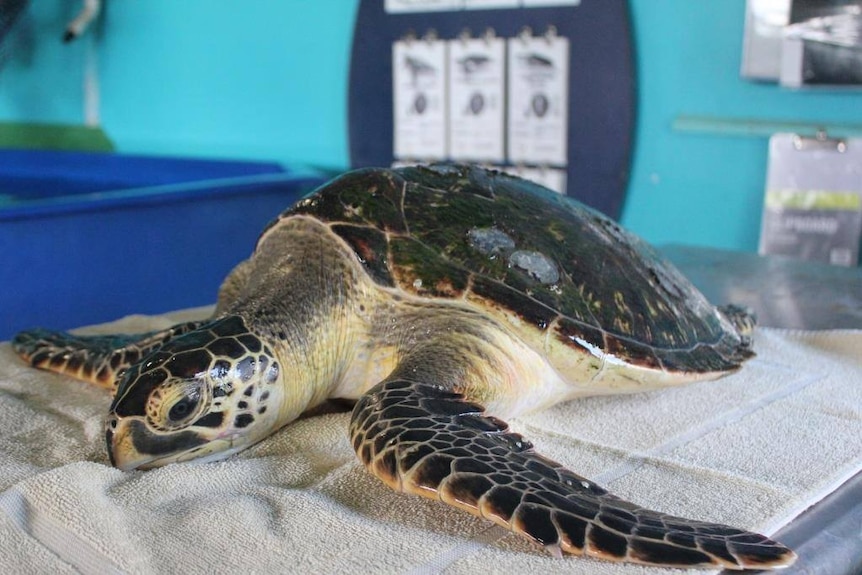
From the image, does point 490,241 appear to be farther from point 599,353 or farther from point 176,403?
point 176,403

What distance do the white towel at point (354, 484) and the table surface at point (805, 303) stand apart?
0.02m

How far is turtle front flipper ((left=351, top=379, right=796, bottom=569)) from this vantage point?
63cm

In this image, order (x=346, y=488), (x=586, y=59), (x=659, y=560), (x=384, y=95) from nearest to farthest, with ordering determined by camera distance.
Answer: (x=659, y=560), (x=346, y=488), (x=586, y=59), (x=384, y=95)

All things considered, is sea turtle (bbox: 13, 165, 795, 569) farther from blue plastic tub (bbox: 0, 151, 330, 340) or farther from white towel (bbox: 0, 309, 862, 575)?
blue plastic tub (bbox: 0, 151, 330, 340)

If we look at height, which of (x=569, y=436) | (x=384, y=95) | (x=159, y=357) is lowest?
(x=569, y=436)

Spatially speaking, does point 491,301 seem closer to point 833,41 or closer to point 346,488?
point 346,488

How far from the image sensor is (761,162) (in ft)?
6.21

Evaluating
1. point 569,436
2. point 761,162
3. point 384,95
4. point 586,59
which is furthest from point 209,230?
point 569,436

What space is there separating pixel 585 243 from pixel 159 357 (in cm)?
52

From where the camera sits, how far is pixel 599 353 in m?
→ 0.96

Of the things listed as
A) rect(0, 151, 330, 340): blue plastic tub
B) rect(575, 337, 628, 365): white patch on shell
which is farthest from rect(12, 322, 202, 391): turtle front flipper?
rect(0, 151, 330, 340): blue plastic tub

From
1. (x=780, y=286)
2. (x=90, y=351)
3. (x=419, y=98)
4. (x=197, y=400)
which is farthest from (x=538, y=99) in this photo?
(x=197, y=400)

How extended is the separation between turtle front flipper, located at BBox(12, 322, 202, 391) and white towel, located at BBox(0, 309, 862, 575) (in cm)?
3

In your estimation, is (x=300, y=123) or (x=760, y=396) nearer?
(x=760, y=396)
